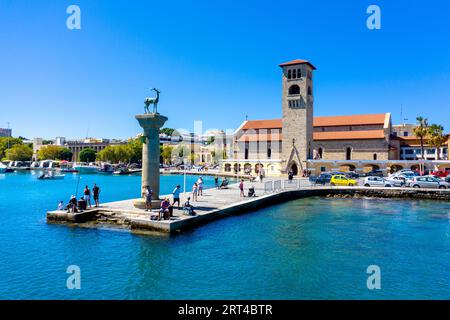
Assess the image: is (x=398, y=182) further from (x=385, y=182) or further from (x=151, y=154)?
(x=151, y=154)

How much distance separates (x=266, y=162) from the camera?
78812 mm

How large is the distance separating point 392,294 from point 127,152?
12333 centimetres

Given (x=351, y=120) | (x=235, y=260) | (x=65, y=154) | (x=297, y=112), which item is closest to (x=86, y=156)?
(x=65, y=154)

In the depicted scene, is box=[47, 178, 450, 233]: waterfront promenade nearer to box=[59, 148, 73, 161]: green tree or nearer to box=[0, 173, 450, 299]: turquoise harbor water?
box=[0, 173, 450, 299]: turquoise harbor water

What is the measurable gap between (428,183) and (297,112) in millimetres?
31732

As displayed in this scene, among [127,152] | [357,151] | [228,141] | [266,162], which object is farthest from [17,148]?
[357,151]

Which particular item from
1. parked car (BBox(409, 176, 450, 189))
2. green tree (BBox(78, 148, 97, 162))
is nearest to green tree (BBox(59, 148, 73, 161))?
green tree (BBox(78, 148, 97, 162))

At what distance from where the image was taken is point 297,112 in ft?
226

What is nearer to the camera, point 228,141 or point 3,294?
point 3,294

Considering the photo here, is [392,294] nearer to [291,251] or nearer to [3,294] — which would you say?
[291,251]

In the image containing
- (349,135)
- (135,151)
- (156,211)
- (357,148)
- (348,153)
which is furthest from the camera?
(135,151)

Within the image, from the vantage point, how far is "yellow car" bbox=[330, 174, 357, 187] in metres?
45.1

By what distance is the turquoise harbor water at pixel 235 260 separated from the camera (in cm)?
1221
